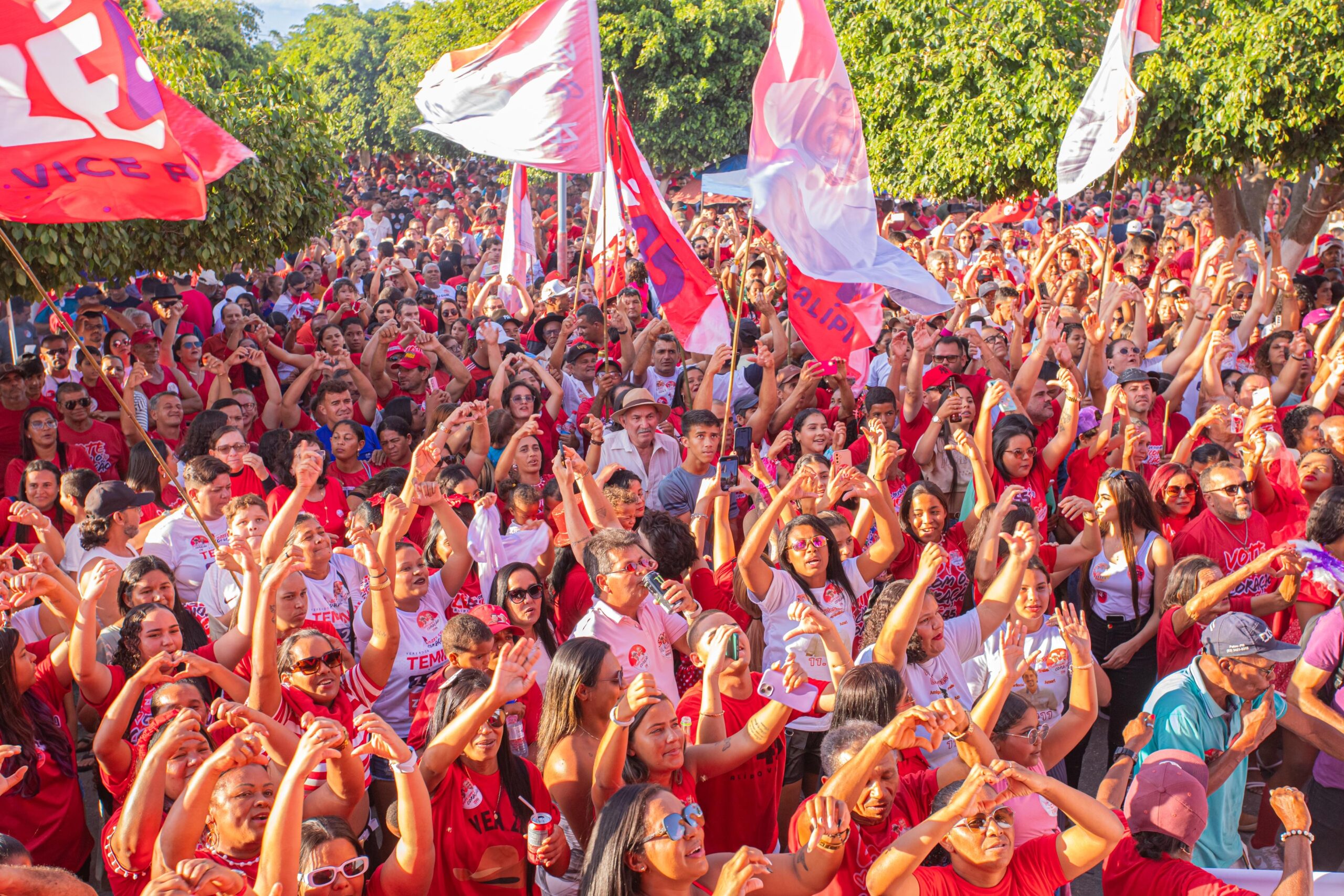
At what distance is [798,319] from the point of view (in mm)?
7316

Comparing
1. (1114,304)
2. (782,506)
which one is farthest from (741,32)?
(782,506)

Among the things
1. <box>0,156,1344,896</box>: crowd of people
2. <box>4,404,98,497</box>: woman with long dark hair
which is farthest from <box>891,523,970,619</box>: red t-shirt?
<box>4,404,98,497</box>: woman with long dark hair

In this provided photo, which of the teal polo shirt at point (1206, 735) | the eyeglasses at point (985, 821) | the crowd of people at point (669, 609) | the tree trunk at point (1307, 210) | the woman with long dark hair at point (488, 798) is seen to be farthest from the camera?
the tree trunk at point (1307, 210)

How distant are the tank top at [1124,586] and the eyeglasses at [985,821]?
2.73 meters

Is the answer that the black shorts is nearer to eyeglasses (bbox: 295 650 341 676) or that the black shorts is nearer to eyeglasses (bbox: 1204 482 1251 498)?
eyeglasses (bbox: 295 650 341 676)

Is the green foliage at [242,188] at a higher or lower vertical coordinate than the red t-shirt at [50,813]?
higher

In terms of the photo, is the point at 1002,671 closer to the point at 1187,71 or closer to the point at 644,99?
the point at 1187,71

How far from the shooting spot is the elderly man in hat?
25.1 ft

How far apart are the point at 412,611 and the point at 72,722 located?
4.69 feet

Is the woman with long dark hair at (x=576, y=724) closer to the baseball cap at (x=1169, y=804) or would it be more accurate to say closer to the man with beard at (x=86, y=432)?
the baseball cap at (x=1169, y=804)

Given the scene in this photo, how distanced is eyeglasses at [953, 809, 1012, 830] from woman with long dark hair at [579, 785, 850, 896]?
1.16ft

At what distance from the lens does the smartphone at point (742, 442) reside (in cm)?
761

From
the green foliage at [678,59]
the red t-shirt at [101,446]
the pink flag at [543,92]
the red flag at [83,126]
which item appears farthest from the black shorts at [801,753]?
the green foliage at [678,59]

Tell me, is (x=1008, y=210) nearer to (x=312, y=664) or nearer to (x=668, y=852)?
(x=312, y=664)
